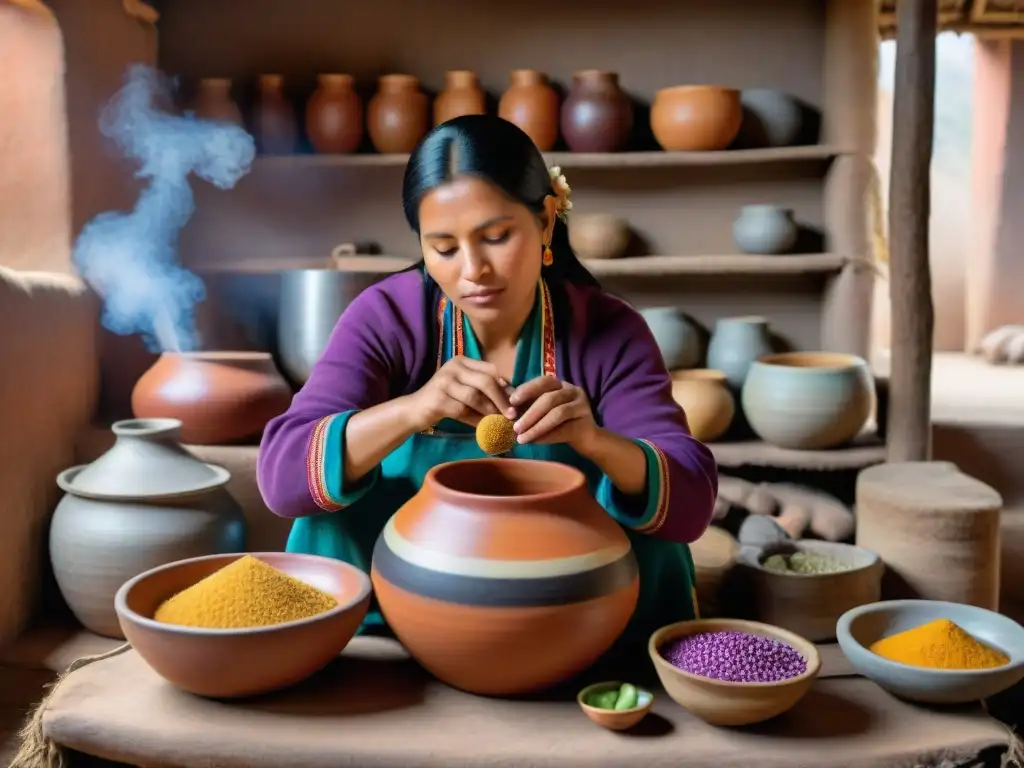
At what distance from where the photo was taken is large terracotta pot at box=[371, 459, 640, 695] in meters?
1.20

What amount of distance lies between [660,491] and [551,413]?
0.82 ft

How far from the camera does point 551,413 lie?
4.26 ft

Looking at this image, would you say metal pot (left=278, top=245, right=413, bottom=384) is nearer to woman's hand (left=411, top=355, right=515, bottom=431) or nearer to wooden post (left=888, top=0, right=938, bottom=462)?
wooden post (left=888, top=0, right=938, bottom=462)

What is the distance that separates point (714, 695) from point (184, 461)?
7.07 feet

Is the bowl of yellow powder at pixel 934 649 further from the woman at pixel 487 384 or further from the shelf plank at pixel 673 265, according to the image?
the shelf plank at pixel 673 265

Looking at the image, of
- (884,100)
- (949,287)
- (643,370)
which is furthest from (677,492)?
(884,100)

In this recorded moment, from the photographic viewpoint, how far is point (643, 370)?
1.63m

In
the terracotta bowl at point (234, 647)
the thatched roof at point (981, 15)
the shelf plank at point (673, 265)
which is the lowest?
the terracotta bowl at point (234, 647)

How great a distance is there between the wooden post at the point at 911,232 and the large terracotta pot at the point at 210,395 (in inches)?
87.1

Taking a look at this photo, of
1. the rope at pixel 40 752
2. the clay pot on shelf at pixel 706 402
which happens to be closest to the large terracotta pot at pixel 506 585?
the rope at pixel 40 752

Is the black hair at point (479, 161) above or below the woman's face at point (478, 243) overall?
above

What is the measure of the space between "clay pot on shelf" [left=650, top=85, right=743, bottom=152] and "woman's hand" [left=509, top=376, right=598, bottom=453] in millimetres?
2734

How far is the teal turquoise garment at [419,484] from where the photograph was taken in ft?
5.06

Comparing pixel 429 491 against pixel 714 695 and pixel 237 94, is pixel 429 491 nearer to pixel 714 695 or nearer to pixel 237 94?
pixel 714 695
